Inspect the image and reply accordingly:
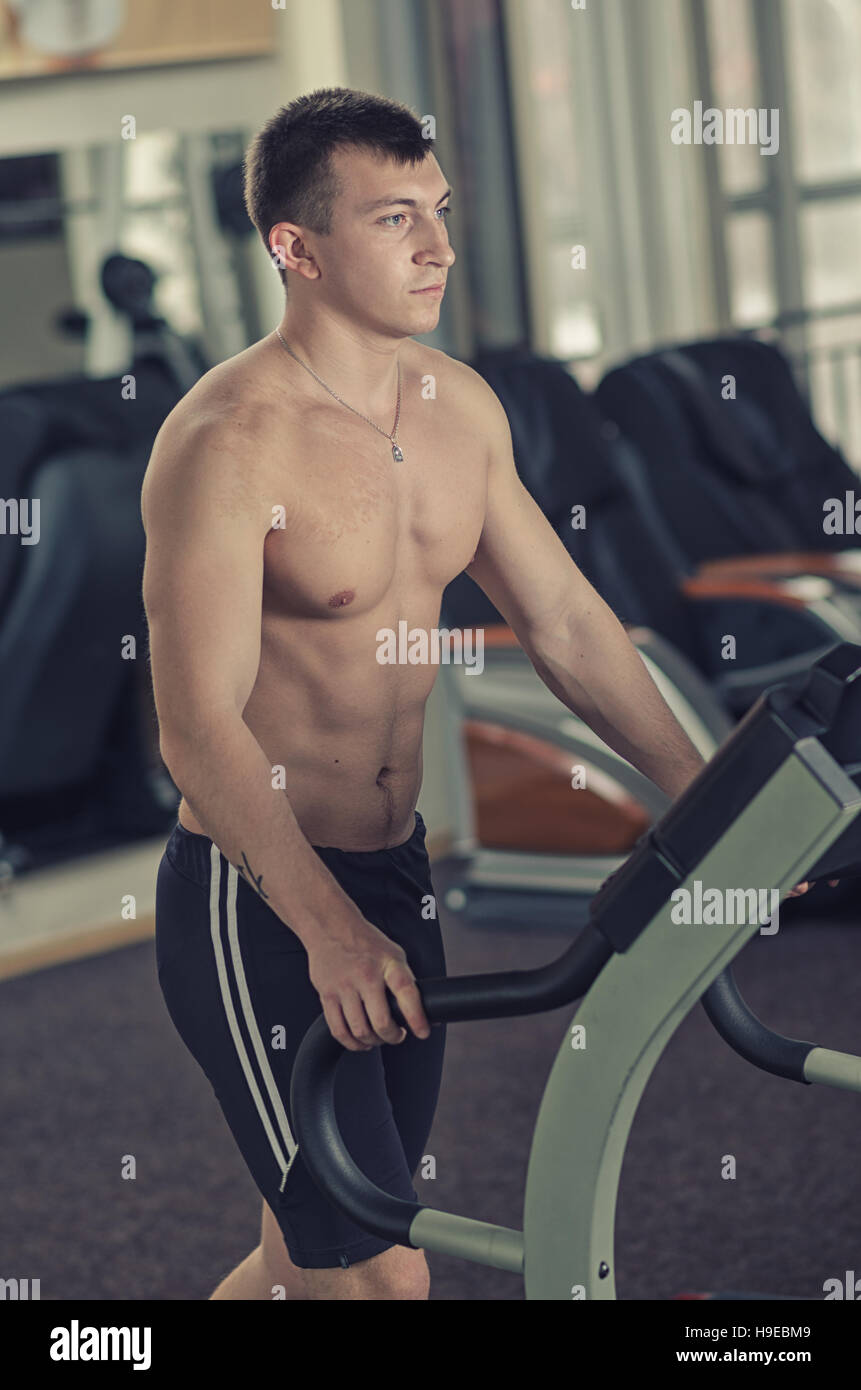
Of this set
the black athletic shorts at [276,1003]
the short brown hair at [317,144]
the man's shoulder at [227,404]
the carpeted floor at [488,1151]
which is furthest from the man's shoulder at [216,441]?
the carpeted floor at [488,1151]

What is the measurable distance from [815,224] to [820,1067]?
4662 millimetres

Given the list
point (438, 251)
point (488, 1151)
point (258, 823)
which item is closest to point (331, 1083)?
point (258, 823)

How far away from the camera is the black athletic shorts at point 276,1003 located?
1.27 meters

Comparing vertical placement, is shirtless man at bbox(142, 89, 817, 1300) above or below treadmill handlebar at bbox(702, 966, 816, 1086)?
above

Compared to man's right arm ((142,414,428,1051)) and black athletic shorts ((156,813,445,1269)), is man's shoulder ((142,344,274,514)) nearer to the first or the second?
man's right arm ((142,414,428,1051))

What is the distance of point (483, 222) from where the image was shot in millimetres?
3896

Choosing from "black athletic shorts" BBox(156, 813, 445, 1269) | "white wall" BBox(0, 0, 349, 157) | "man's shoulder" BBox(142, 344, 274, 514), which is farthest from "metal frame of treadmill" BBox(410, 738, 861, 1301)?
"white wall" BBox(0, 0, 349, 157)

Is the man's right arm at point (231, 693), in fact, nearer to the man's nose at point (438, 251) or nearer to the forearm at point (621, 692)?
the man's nose at point (438, 251)

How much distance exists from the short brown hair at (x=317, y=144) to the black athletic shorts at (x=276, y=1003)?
460 millimetres

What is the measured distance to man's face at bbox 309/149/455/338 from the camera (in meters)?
1.03

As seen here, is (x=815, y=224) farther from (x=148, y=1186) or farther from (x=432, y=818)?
(x=148, y=1186)

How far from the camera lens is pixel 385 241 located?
3.42ft

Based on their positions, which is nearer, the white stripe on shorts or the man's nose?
the man's nose

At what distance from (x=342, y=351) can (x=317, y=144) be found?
0.13 m
